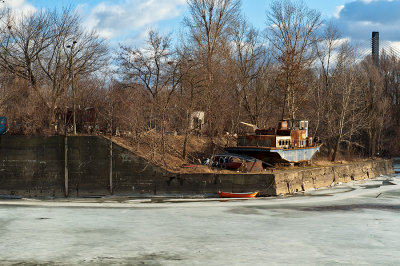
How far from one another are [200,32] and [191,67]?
32.6 ft

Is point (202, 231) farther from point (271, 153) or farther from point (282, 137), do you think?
point (282, 137)

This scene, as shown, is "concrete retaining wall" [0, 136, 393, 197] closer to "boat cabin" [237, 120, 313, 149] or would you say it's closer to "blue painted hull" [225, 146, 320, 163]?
"blue painted hull" [225, 146, 320, 163]

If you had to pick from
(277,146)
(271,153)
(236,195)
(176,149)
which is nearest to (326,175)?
(277,146)

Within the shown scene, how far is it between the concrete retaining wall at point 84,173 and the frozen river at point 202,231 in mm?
1794

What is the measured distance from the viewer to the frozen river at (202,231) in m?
19.0

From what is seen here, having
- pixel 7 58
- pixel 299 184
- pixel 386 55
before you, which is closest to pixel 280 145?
pixel 299 184

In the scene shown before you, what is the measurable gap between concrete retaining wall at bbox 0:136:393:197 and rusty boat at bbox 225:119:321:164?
319 centimetres

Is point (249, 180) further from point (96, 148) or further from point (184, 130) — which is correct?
point (96, 148)

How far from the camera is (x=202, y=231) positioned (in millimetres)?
24062

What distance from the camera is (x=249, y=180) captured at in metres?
35.6

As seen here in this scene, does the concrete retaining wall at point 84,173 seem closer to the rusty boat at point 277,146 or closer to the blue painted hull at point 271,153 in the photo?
the blue painted hull at point 271,153

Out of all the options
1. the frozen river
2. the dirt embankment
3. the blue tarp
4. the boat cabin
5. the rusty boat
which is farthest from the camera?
the boat cabin

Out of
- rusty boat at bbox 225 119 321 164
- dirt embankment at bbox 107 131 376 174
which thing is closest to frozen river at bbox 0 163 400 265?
dirt embankment at bbox 107 131 376 174

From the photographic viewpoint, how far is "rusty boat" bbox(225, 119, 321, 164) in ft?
132
